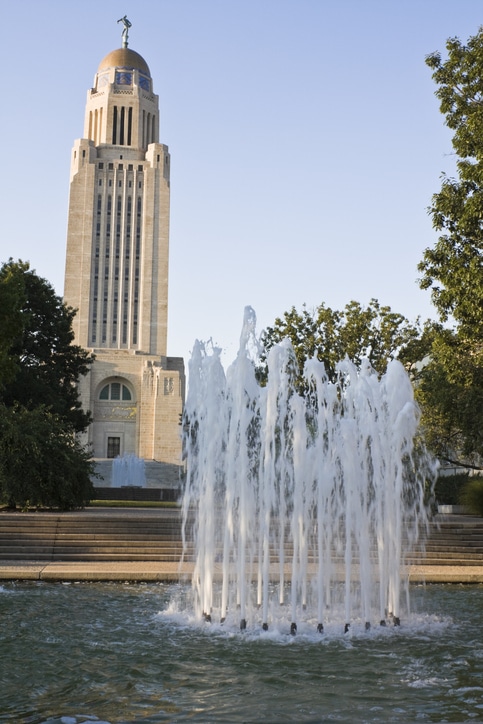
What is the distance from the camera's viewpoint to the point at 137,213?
7169 cm

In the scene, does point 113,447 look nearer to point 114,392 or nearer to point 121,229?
point 114,392

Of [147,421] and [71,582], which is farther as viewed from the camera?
[147,421]

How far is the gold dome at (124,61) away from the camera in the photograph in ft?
247

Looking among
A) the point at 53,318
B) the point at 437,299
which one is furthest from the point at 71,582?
the point at 53,318

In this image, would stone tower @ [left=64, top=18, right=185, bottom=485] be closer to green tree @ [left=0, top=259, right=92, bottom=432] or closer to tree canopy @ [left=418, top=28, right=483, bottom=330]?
green tree @ [left=0, top=259, right=92, bottom=432]

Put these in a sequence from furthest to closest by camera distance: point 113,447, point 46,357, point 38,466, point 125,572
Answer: point 113,447, point 46,357, point 38,466, point 125,572

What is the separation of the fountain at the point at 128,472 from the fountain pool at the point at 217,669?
42364 millimetres

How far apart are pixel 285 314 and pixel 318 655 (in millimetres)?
26658

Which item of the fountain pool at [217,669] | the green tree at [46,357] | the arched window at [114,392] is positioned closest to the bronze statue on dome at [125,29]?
the arched window at [114,392]

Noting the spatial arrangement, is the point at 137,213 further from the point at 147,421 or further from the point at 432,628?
the point at 432,628

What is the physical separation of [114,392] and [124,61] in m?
32.5

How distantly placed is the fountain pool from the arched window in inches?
2186

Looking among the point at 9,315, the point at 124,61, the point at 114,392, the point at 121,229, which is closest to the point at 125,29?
the point at 124,61

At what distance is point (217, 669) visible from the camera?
672cm
